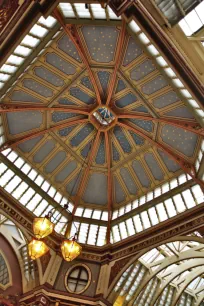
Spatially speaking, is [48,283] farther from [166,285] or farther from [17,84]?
[17,84]

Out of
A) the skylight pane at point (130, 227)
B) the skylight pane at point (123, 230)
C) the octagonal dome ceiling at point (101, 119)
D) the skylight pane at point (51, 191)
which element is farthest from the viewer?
the skylight pane at point (51, 191)

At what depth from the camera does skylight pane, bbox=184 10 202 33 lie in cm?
1111

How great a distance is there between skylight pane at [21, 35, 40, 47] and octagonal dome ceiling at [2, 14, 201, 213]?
3.72 ft

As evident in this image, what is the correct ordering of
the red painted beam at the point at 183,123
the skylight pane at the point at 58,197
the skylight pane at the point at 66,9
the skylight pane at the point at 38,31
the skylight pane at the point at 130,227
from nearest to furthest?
the skylight pane at the point at 66,9 → the skylight pane at the point at 38,31 → the red painted beam at the point at 183,123 → the skylight pane at the point at 130,227 → the skylight pane at the point at 58,197

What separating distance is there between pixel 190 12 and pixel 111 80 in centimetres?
842

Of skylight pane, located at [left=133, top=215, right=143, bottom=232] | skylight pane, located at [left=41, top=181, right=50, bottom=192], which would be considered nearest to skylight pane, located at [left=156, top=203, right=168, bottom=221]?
skylight pane, located at [left=133, top=215, right=143, bottom=232]

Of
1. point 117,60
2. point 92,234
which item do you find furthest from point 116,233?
point 117,60

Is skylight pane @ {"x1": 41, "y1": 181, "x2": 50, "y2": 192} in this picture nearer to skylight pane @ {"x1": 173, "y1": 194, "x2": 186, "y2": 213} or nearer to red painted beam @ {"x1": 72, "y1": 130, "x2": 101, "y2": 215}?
red painted beam @ {"x1": 72, "y1": 130, "x2": 101, "y2": 215}

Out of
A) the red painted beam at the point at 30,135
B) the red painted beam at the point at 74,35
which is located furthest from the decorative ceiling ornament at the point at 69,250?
the red painted beam at the point at 74,35

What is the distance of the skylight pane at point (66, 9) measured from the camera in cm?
1458

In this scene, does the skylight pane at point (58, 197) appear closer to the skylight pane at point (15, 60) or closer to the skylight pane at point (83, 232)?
the skylight pane at point (83, 232)

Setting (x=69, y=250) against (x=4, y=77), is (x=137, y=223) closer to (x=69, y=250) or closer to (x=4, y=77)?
(x=69, y=250)

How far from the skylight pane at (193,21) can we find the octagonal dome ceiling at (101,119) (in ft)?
13.8

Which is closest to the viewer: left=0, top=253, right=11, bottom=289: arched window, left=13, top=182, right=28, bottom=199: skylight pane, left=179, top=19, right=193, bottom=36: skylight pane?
left=179, top=19, right=193, bottom=36: skylight pane
